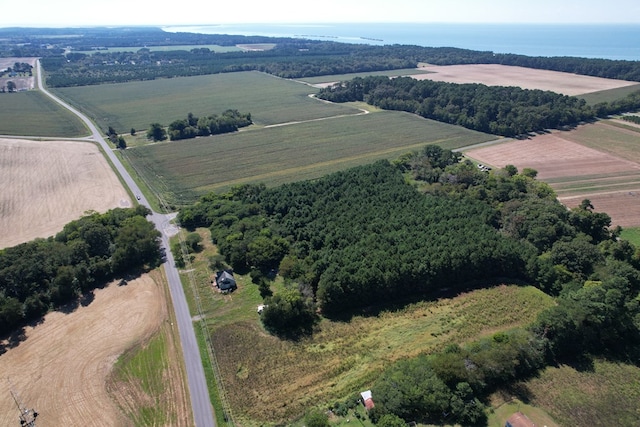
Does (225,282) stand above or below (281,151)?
below

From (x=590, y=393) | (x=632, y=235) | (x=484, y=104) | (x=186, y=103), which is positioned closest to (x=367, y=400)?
(x=590, y=393)

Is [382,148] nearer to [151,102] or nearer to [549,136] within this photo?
[549,136]

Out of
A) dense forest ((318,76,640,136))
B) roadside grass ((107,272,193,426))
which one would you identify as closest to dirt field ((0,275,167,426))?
roadside grass ((107,272,193,426))

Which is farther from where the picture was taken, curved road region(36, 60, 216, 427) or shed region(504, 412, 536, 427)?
curved road region(36, 60, 216, 427)

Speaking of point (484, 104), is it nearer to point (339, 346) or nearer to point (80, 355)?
point (339, 346)

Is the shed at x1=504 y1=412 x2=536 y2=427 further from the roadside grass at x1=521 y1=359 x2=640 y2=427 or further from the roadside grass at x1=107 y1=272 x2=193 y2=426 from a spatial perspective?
the roadside grass at x1=107 y1=272 x2=193 y2=426

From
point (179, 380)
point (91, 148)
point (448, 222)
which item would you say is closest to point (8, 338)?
point (179, 380)
